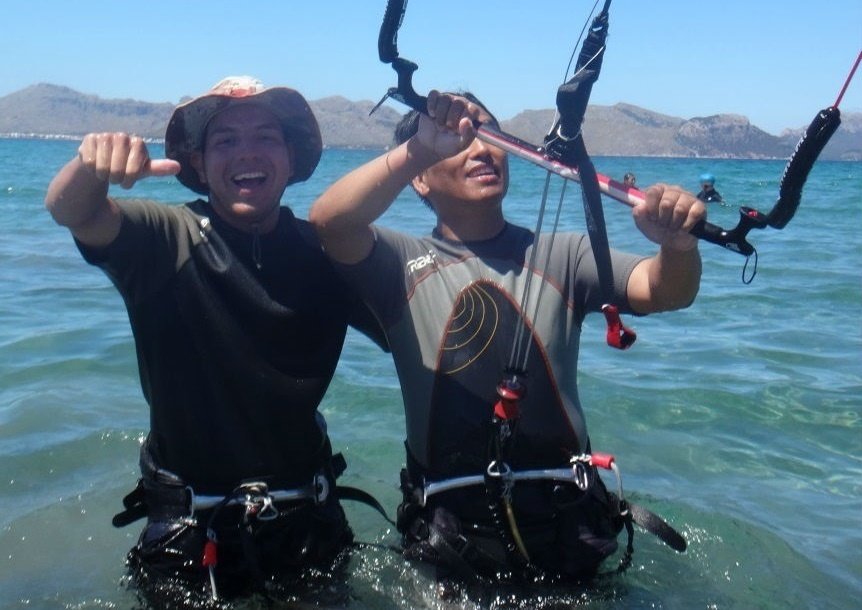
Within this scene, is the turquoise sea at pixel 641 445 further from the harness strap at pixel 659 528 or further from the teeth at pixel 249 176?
the teeth at pixel 249 176

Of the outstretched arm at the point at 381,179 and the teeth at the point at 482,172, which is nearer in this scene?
the outstretched arm at the point at 381,179

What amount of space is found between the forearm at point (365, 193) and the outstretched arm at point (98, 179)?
1.76ft

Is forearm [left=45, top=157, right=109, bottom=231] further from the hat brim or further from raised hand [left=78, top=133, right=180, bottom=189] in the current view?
the hat brim

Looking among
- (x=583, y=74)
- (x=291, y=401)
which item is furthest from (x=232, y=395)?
(x=583, y=74)

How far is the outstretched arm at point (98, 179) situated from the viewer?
2822 millimetres

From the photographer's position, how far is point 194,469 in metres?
3.43

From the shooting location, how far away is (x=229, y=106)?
11.3 feet

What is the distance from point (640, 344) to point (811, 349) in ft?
4.85

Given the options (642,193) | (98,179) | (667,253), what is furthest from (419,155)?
(98,179)

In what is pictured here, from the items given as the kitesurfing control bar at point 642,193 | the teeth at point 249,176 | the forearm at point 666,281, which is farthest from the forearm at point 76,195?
the forearm at point 666,281

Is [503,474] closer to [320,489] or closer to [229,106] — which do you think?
[320,489]

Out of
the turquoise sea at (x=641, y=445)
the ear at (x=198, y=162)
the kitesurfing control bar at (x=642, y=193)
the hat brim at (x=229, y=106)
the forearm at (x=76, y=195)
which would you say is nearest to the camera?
the kitesurfing control bar at (x=642, y=193)

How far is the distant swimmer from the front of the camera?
9.81 ft

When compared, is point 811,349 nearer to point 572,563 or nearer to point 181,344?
point 572,563
